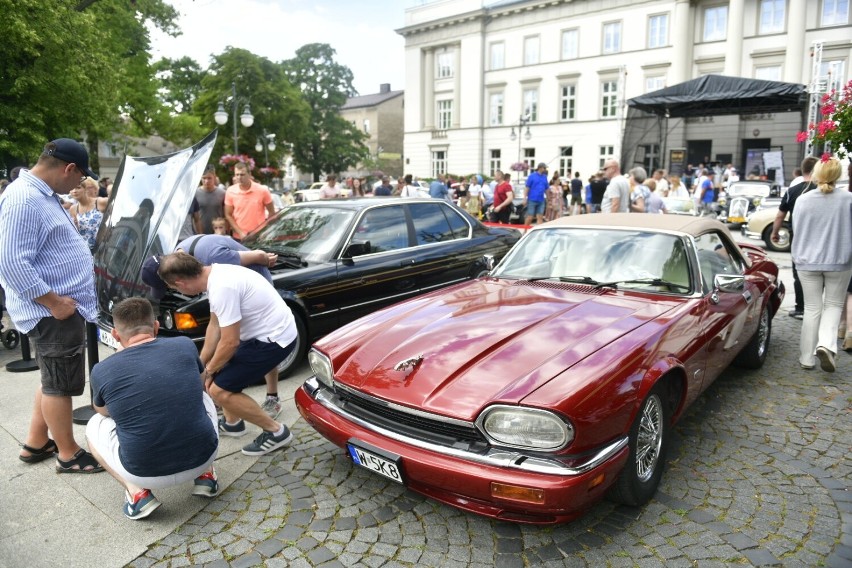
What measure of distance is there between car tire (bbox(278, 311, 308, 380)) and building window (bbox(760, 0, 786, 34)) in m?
38.8

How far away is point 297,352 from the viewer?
207 inches

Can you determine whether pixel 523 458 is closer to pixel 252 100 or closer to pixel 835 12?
pixel 835 12

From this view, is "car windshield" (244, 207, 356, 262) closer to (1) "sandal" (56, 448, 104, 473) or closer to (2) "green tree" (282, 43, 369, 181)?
(1) "sandal" (56, 448, 104, 473)

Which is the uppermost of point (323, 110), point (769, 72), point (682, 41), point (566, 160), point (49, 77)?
point (682, 41)

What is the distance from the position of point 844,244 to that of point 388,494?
174 inches

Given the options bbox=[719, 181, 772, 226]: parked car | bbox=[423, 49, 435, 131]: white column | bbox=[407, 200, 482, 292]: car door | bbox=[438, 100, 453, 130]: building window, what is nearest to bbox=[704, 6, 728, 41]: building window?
bbox=[438, 100, 453, 130]: building window

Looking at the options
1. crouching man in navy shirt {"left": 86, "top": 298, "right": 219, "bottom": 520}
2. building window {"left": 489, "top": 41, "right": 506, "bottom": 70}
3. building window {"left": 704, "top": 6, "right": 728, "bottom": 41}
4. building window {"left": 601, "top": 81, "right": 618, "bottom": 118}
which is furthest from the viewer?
building window {"left": 489, "top": 41, "right": 506, "bottom": 70}

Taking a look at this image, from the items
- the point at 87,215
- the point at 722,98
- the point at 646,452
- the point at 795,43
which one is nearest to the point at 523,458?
the point at 646,452

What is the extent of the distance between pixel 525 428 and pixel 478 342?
690mm

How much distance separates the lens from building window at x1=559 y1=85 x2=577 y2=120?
4222cm

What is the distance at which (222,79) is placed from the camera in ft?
128

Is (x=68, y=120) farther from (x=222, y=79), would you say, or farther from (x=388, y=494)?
(x=222, y=79)

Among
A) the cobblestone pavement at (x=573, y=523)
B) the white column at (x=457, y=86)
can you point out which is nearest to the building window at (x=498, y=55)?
the white column at (x=457, y=86)

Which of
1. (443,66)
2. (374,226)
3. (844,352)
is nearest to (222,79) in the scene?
(443,66)
